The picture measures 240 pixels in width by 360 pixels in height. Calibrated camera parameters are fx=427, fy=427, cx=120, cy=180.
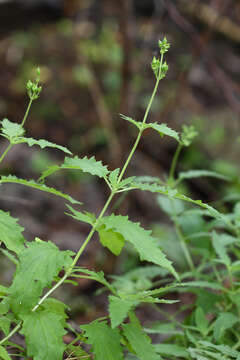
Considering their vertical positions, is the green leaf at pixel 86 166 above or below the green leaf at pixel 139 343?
above

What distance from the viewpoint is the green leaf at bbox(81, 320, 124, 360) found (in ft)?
3.26

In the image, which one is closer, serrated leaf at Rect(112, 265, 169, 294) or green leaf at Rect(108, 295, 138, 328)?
green leaf at Rect(108, 295, 138, 328)

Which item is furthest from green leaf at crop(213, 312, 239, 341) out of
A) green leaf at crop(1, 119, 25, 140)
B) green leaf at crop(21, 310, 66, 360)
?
green leaf at crop(1, 119, 25, 140)

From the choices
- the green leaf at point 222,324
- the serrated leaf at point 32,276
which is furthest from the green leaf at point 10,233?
the green leaf at point 222,324

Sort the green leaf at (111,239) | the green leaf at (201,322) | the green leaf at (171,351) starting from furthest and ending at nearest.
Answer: the green leaf at (201,322)
the green leaf at (171,351)
the green leaf at (111,239)

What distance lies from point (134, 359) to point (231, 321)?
321 mm

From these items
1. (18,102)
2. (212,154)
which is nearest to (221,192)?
(212,154)

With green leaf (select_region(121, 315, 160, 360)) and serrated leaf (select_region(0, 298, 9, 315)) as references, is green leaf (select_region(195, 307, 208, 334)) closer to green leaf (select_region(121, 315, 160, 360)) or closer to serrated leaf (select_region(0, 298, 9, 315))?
green leaf (select_region(121, 315, 160, 360))

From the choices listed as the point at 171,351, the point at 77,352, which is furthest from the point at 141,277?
the point at 77,352

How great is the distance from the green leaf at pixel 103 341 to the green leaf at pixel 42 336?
0.07 metres

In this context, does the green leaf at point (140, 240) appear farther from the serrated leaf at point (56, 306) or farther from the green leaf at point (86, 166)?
the serrated leaf at point (56, 306)

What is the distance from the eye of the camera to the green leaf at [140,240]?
97 cm

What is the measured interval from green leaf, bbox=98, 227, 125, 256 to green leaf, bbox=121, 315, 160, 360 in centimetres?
20

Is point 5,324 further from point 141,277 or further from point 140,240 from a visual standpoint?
point 141,277
